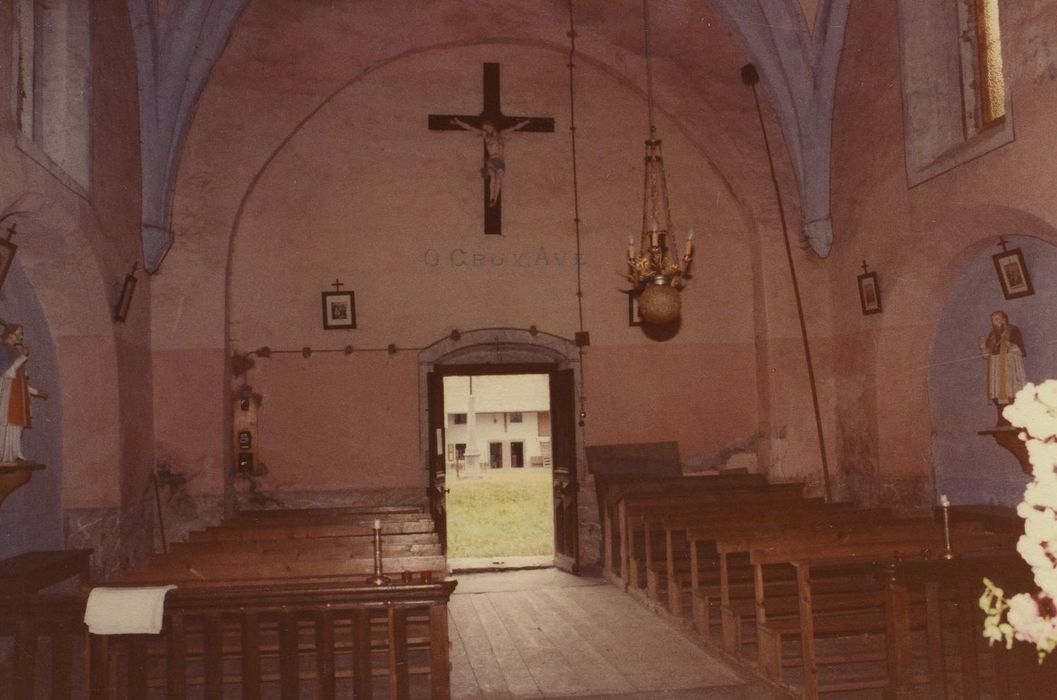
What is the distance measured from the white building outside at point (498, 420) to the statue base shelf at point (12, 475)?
70.2 ft

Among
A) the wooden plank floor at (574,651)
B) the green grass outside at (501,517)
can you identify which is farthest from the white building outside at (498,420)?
the wooden plank floor at (574,651)

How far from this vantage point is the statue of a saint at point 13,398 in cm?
654

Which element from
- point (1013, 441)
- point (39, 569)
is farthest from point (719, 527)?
point (39, 569)

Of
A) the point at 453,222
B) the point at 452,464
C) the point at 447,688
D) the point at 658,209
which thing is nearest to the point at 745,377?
the point at 658,209

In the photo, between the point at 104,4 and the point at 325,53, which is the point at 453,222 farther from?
the point at 104,4

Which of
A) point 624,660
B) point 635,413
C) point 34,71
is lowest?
point 624,660

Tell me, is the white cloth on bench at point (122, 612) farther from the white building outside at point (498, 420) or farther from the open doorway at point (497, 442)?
the white building outside at point (498, 420)

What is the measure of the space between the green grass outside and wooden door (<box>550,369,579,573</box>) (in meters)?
1.41

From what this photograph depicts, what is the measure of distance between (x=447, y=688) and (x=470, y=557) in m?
7.18

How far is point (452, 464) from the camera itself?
1150 inches

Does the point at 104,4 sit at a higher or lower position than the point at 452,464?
higher

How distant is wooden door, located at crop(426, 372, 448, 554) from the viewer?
33.9 ft

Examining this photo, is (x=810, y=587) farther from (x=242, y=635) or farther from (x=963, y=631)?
(x=242, y=635)

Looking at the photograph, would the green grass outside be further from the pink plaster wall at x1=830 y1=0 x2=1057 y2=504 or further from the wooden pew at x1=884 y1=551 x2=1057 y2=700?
the wooden pew at x1=884 y1=551 x2=1057 y2=700
